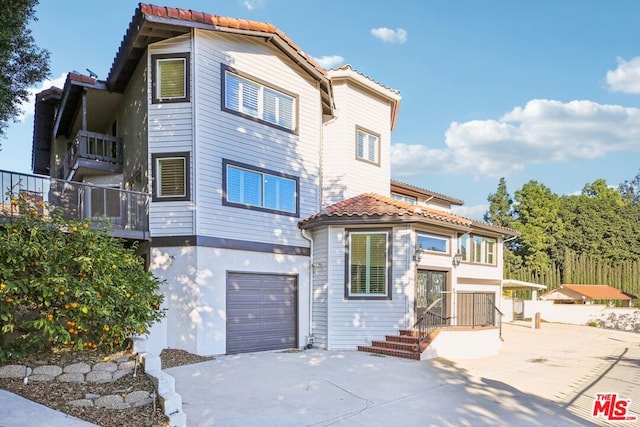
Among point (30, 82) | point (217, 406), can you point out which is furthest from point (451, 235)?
point (30, 82)

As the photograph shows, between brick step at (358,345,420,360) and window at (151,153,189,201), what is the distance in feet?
20.3

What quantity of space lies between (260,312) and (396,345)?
368 centimetres

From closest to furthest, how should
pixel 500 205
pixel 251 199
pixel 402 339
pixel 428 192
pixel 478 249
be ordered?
pixel 402 339
pixel 251 199
pixel 478 249
pixel 428 192
pixel 500 205

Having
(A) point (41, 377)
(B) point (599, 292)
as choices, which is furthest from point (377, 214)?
(B) point (599, 292)

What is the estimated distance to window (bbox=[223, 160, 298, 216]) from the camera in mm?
11672

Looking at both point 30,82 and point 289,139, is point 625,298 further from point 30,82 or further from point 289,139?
point 30,82

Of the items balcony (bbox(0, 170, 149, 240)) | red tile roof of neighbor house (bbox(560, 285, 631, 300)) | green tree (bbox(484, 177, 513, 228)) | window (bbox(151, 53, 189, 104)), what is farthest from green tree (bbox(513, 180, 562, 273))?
balcony (bbox(0, 170, 149, 240))

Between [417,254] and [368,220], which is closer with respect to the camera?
[417,254]

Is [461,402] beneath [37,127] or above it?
beneath

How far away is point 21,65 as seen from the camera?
38.1 ft

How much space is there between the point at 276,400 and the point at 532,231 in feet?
111

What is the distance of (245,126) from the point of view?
12031 mm

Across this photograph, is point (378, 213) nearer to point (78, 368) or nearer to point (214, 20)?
point (214, 20)

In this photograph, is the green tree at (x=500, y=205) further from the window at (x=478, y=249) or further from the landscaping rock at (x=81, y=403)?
the landscaping rock at (x=81, y=403)
